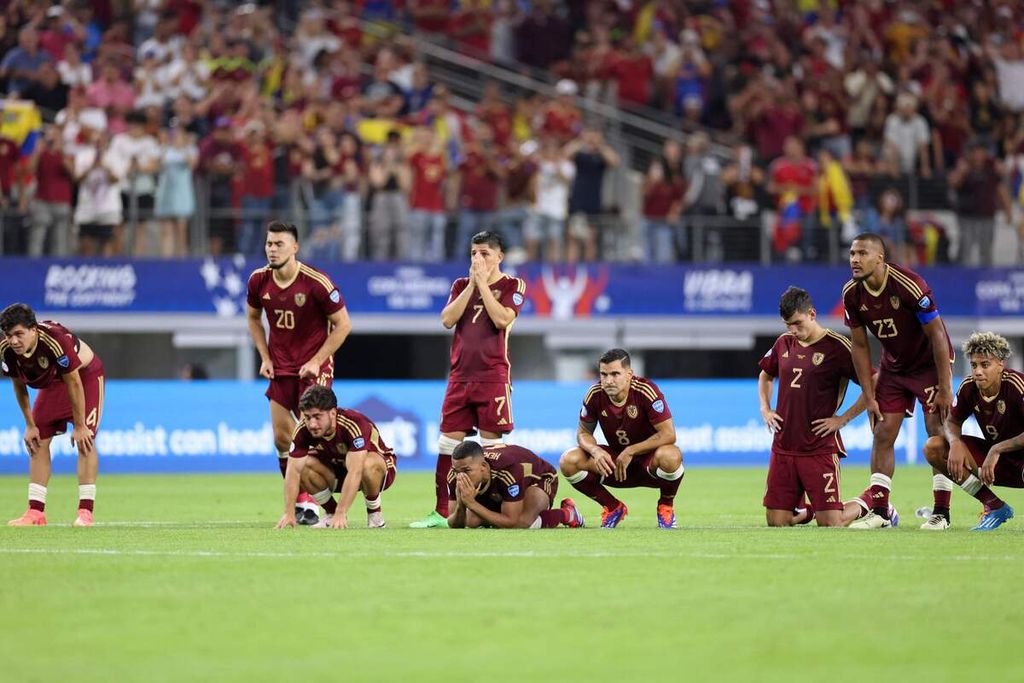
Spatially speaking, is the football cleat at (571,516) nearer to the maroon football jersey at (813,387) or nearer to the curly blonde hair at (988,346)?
the maroon football jersey at (813,387)

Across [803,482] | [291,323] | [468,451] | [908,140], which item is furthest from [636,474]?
[908,140]

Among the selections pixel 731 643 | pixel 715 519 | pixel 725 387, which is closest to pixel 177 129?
pixel 725 387

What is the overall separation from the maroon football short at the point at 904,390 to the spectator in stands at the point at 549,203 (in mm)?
A: 13810

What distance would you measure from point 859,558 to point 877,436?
3416 millimetres

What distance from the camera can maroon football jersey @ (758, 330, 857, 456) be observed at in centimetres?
1352

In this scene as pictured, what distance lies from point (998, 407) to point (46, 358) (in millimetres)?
7299

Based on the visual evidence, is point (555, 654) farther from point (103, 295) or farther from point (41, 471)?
point (103, 295)

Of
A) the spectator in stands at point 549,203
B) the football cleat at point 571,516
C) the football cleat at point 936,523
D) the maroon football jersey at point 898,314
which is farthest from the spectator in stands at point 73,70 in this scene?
the football cleat at point 936,523

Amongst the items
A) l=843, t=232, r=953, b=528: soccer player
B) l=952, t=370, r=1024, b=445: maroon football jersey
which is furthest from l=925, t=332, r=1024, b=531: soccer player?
l=843, t=232, r=953, b=528: soccer player

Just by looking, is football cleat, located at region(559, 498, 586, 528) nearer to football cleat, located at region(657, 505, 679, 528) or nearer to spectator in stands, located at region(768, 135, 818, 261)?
football cleat, located at region(657, 505, 679, 528)

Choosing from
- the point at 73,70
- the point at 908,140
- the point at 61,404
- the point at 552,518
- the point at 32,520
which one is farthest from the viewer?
the point at 908,140

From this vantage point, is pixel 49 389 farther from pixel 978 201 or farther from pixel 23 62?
pixel 978 201

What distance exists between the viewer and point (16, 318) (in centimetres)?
1280

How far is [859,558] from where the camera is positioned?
390 inches
